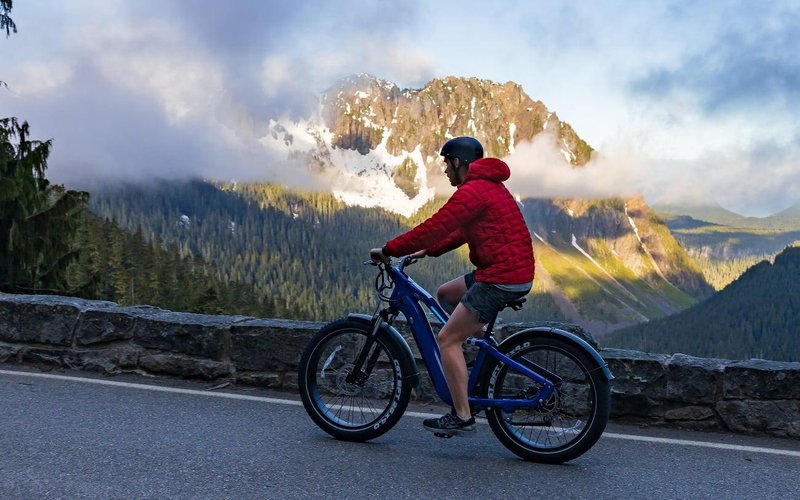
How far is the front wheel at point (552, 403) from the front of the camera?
469 centimetres

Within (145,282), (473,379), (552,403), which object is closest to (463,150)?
(473,379)

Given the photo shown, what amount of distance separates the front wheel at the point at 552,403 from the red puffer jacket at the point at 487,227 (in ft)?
1.69

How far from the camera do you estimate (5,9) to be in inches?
631

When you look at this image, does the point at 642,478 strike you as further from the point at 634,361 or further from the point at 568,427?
the point at 634,361

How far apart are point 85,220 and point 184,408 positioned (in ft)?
54.8

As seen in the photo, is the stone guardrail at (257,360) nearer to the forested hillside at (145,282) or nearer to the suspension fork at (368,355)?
the suspension fork at (368,355)

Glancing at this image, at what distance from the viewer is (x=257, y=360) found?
6.83 meters

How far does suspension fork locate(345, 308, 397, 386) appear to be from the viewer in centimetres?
526

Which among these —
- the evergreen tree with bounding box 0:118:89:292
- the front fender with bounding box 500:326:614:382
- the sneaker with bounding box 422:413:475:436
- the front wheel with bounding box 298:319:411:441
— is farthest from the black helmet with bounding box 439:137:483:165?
the evergreen tree with bounding box 0:118:89:292

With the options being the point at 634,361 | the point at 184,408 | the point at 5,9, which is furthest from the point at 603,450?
the point at 5,9

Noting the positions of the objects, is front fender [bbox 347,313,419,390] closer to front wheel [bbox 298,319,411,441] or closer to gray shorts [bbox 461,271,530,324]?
front wheel [bbox 298,319,411,441]

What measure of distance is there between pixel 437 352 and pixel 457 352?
0.25m

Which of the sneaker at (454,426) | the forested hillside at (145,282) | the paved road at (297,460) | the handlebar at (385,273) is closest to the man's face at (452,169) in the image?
the handlebar at (385,273)

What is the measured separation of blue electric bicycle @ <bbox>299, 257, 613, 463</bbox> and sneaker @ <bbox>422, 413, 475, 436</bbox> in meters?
0.13
